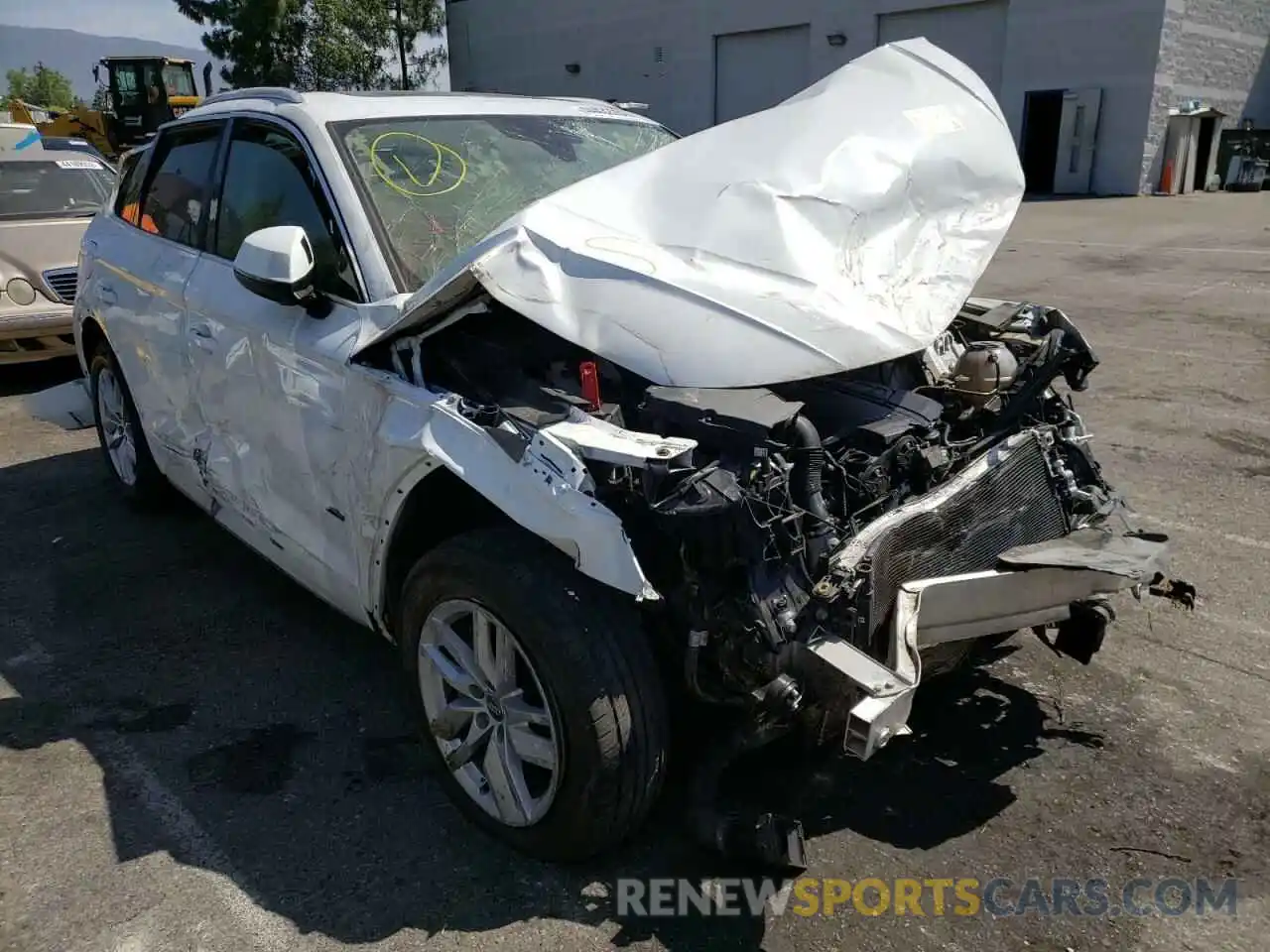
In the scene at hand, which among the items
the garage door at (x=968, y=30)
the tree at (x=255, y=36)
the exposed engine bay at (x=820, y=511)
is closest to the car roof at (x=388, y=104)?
the exposed engine bay at (x=820, y=511)

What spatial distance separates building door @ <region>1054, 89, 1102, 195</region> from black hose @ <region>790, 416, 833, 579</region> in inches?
992

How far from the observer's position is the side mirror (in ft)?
9.80

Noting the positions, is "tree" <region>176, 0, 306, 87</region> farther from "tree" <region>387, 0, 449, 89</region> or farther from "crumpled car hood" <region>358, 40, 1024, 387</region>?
"crumpled car hood" <region>358, 40, 1024, 387</region>

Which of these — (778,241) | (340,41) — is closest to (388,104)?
(778,241)

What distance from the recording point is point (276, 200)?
3.62m

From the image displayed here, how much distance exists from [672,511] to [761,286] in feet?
2.73

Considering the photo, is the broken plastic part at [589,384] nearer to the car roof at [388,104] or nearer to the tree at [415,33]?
the car roof at [388,104]

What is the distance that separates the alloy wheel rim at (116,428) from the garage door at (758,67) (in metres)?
26.7

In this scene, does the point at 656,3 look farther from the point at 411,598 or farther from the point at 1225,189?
the point at 411,598

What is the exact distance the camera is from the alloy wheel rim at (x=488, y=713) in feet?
8.61

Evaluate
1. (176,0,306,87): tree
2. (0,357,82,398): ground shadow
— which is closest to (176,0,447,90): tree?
(176,0,306,87): tree

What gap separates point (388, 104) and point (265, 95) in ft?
1.88

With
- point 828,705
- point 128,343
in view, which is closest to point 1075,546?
point 828,705

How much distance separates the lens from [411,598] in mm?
2832
